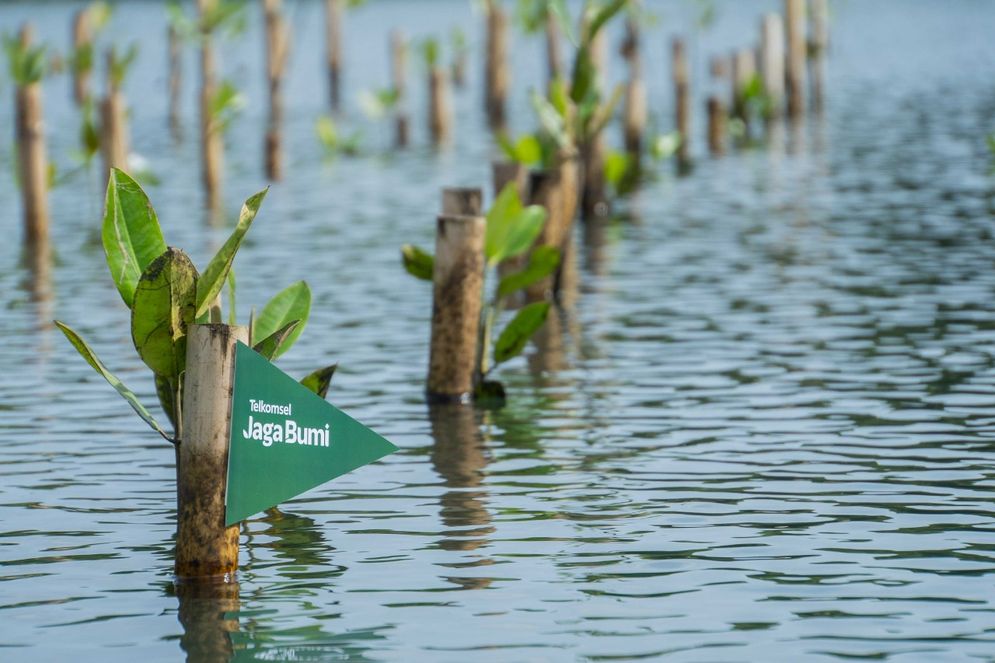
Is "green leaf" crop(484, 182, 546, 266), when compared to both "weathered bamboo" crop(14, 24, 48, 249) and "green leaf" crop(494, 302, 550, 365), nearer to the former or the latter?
"green leaf" crop(494, 302, 550, 365)

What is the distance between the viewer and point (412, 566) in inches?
275

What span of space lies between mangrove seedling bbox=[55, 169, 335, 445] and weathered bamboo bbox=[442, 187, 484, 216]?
11.6 ft

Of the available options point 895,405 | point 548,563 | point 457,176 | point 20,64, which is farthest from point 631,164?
point 548,563

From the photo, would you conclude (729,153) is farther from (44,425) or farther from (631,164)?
(44,425)

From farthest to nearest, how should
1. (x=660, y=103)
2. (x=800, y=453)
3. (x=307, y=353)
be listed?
(x=660, y=103) → (x=307, y=353) → (x=800, y=453)

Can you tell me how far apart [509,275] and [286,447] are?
4.02 m

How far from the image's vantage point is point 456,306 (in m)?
10.1

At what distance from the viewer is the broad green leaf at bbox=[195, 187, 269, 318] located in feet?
21.3

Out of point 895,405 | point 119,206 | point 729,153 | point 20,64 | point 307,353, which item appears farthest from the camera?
point 729,153

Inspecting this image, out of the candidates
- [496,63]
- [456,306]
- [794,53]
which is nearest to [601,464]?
[456,306]

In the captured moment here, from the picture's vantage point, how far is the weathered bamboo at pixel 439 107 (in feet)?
93.1

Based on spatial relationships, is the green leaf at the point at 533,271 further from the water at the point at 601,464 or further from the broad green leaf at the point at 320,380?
the broad green leaf at the point at 320,380

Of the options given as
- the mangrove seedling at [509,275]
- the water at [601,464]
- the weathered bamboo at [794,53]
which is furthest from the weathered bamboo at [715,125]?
the mangrove seedling at [509,275]

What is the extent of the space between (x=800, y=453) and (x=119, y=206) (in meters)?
3.52
